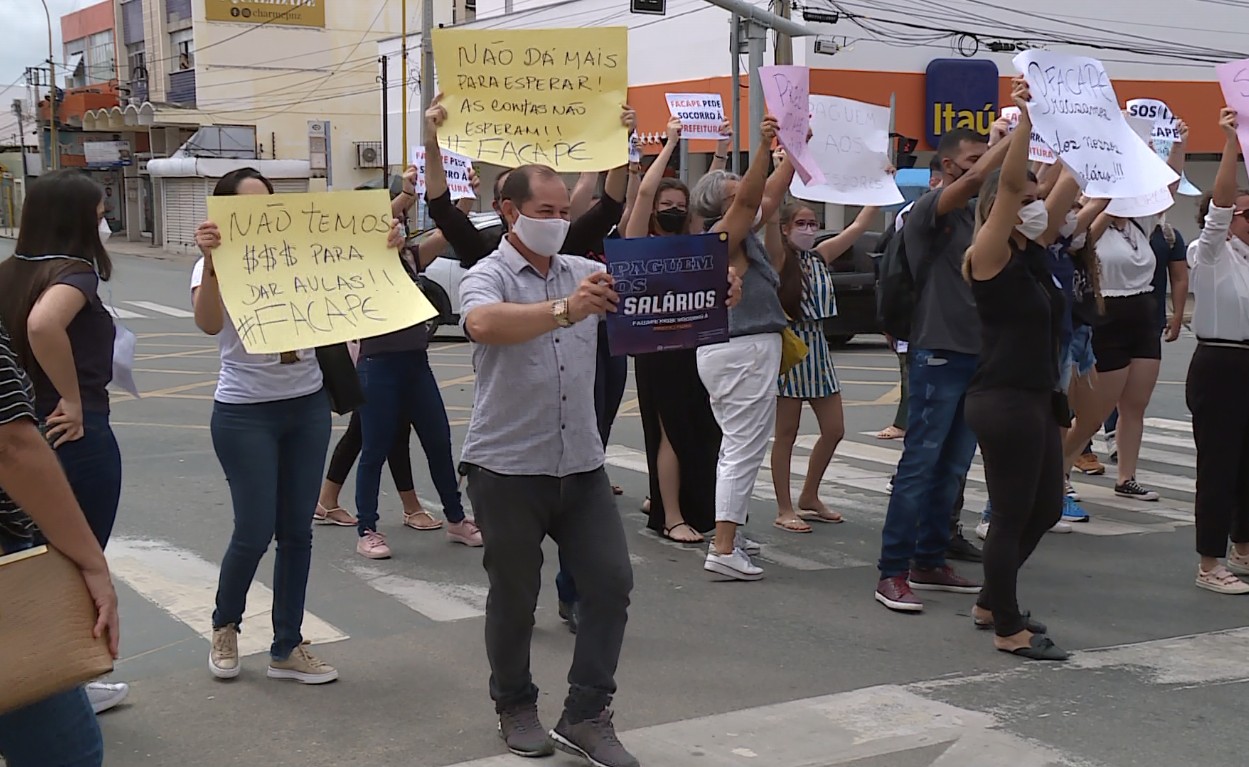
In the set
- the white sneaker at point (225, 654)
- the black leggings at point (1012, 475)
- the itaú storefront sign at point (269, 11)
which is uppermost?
the itaú storefront sign at point (269, 11)

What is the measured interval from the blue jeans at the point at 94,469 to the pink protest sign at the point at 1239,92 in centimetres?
488

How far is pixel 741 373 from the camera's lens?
661cm

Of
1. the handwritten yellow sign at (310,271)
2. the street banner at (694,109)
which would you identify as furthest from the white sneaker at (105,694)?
the street banner at (694,109)

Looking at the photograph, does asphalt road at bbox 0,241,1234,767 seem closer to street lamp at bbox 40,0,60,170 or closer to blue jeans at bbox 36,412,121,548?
blue jeans at bbox 36,412,121,548

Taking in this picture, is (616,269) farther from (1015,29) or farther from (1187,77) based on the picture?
(1187,77)

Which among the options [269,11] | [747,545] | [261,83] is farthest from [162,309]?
[269,11]

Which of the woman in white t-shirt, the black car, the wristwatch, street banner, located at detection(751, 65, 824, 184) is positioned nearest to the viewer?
the wristwatch

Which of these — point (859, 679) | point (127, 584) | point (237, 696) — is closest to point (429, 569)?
point (127, 584)

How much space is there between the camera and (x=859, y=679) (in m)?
5.27

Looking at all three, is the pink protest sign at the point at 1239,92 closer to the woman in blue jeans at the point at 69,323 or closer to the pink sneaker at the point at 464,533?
the pink sneaker at the point at 464,533

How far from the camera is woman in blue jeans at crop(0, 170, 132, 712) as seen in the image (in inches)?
176

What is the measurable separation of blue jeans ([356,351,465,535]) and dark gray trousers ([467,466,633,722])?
289 cm

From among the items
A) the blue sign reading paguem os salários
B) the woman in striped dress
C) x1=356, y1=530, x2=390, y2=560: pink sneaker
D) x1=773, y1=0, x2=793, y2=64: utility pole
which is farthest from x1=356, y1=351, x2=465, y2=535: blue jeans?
the blue sign reading paguem os salários

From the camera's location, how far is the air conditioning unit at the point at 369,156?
5669 cm
